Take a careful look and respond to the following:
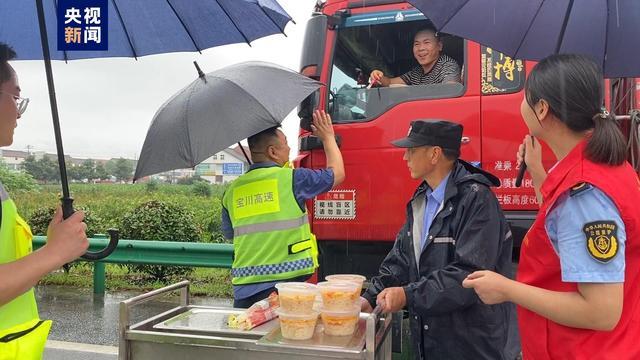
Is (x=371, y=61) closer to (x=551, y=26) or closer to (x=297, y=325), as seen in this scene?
(x=551, y=26)

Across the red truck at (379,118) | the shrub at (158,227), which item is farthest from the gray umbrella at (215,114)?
the shrub at (158,227)

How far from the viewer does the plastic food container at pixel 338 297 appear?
5.73 feet

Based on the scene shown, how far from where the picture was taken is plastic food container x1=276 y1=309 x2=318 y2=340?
1.71m

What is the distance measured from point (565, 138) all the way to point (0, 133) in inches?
69.8

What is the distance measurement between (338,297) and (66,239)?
878mm

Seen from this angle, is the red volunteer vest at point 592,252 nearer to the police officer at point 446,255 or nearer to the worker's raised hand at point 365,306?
the police officer at point 446,255

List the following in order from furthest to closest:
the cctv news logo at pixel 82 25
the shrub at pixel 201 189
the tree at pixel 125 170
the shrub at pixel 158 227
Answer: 1. the shrub at pixel 201 189
2. the shrub at pixel 158 227
3. the tree at pixel 125 170
4. the cctv news logo at pixel 82 25

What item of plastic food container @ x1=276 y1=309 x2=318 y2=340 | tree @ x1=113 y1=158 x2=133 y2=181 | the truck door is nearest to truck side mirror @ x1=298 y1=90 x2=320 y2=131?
the truck door

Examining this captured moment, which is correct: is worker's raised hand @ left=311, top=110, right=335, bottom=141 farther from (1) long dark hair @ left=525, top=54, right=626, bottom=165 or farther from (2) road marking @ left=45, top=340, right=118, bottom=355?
(2) road marking @ left=45, top=340, right=118, bottom=355

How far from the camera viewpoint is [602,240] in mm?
1380

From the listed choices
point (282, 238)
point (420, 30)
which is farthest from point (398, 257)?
point (420, 30)

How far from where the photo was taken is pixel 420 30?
3633mm

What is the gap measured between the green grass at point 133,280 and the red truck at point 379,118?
3173 millimetres

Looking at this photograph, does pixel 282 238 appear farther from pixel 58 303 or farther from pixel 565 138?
pixel 58 303
